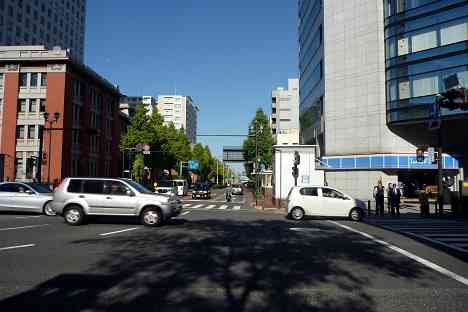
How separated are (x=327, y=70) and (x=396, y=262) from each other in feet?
128

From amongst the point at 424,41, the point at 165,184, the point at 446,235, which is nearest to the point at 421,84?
the point at 424,41

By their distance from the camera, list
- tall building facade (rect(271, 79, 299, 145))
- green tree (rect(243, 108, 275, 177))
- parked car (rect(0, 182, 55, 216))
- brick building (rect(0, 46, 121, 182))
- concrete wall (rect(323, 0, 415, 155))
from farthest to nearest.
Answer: tall building facade (rect(271, 79, 299, 145)) → green tree (rect(243, 108, 275, 177)) → brick building (rect(0, 46, 121, 182)) → concrete wall (rect(323, 0, 415, 155)) → parked car (rect(0, 182, 55, 216))

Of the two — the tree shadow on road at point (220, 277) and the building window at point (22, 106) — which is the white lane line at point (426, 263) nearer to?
the tree shadow on road at point (220, 277)

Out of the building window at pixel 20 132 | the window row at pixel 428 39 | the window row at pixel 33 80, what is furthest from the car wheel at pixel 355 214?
the building window at pixel 20 132

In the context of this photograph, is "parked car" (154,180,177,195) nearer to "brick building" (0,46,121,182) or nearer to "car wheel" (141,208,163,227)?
"brick building" (0,46,121,182)

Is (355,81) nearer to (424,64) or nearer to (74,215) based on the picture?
(424,64)

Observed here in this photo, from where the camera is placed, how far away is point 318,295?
6.12 m

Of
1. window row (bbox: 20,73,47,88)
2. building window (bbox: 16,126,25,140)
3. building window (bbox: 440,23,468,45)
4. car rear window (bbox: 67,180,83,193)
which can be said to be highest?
building window (bbox: 440,23,468,45)

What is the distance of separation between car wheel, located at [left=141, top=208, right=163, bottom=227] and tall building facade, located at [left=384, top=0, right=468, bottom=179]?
2865 centimetres

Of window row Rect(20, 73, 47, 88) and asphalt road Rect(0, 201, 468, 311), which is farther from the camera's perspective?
window row Rect(20, 73, 47, 88)

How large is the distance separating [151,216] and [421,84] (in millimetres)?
31436

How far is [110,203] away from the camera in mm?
14320

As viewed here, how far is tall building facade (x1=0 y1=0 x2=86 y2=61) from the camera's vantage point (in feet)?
224

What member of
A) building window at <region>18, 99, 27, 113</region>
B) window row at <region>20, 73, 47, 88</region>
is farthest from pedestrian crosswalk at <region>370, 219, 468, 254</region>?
building window at <region>18, 99, 27, 113</region>
